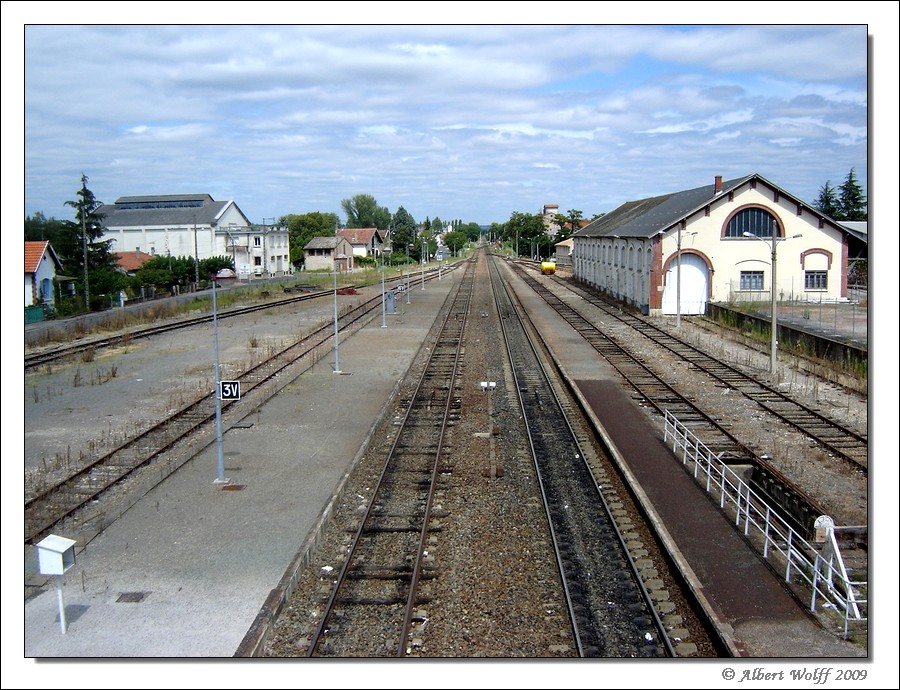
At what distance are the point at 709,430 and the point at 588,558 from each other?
8.25m

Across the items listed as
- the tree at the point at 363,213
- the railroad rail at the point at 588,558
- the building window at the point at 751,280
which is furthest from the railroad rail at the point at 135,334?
the tree at the point at 363,213

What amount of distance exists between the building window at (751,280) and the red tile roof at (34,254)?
41051mm

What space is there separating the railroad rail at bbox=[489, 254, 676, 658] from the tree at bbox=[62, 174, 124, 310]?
4178 centimetres

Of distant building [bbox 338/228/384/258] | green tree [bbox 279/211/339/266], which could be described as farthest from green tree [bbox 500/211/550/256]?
green tree [bbox 279/211/339/266]

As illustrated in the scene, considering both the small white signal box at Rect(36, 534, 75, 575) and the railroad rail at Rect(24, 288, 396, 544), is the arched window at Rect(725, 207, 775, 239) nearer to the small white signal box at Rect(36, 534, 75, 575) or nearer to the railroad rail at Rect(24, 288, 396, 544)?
the railroad rail at Rect(24, 288, 396, 544)

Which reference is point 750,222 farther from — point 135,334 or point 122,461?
point 122,461

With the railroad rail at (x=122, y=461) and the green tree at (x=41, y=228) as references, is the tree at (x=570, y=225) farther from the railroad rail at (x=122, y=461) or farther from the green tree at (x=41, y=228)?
the railroad rail at (x=122, y=461)

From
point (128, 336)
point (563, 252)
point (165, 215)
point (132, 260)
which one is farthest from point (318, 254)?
point (128, 336)

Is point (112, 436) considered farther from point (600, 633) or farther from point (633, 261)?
point (633, 261)

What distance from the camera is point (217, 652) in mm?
8602

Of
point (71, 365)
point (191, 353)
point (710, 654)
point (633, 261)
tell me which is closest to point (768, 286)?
point (633, 261)

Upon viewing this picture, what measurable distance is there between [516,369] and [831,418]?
1031 cm

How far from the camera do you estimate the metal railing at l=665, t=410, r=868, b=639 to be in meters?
9.23

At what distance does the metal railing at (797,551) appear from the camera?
923 centimetres
